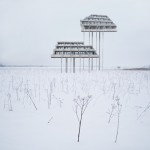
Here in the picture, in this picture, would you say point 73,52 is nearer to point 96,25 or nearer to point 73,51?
point 73,51

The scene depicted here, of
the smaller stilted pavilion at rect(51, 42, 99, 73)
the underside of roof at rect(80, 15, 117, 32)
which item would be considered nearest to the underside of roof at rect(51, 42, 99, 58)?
the smaller stilted pavilion at rect(51, 42, 99, 73)

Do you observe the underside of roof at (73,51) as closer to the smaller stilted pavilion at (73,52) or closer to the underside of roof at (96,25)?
the smaller stilted pavilion at (73,52)

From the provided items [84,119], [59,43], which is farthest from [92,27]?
[84,119]

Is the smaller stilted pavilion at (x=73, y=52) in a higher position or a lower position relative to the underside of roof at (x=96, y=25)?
lower

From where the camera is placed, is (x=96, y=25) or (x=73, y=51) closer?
(x=73, y=51)

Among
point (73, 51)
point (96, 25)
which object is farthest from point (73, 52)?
point (96, 25)

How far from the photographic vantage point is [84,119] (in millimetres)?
4426

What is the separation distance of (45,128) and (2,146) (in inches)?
40.0

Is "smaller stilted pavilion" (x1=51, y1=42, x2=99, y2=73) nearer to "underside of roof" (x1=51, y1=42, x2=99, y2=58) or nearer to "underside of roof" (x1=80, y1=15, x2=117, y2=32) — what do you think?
"underside of roof" (x1=51, y1=42, x2=99, y2=58)

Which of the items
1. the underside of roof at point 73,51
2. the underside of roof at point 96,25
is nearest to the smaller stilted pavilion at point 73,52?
the underside of roof at point 73,51

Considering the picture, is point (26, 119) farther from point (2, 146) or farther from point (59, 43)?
point (59, 43)

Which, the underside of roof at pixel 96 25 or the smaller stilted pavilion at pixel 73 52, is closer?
the smaller stilted pavilion at pixel 73 52

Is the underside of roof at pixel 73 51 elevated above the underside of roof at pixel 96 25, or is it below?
below

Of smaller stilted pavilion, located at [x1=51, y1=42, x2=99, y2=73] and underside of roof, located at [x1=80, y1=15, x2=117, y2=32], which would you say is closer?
smaller stilted pavilion, located at [x1=51, y1=42, x2=99, y2=73]
